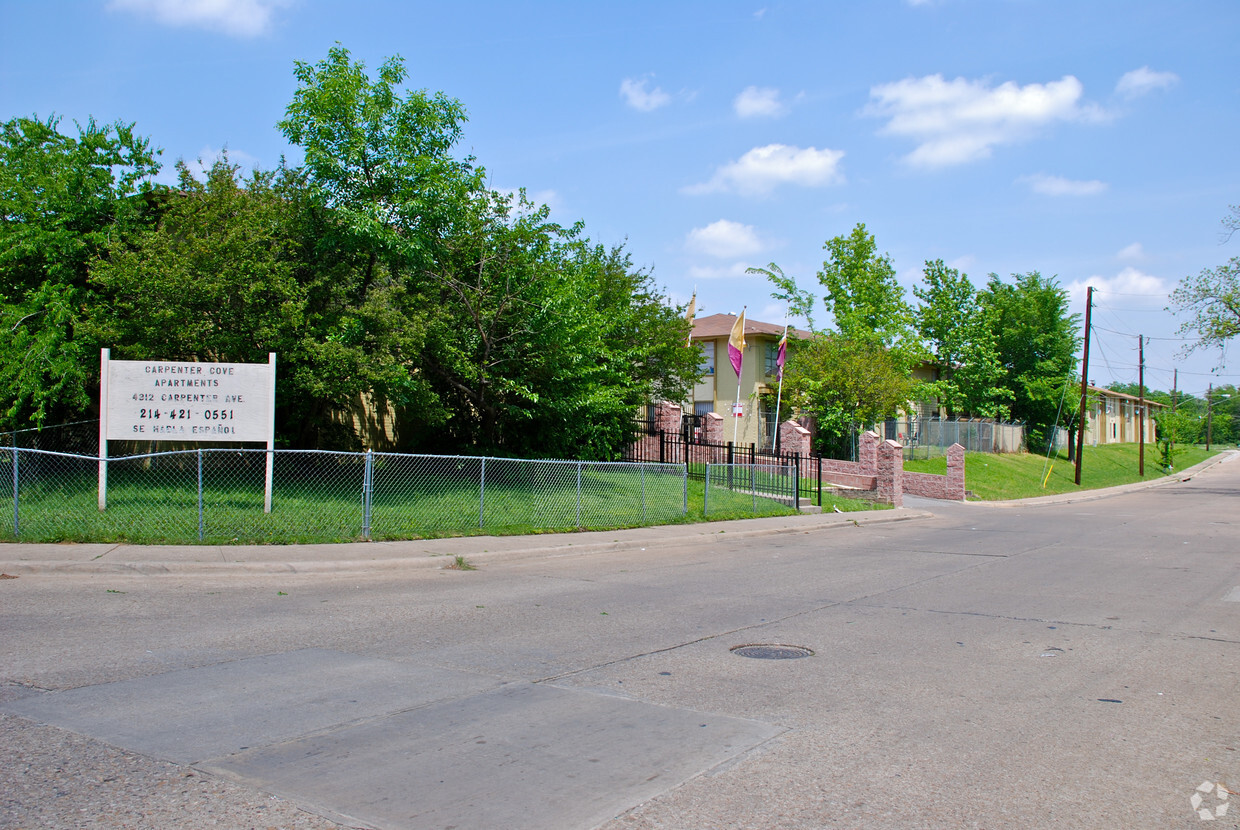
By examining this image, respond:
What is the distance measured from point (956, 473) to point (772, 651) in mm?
27614

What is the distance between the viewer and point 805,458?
88.1 feet

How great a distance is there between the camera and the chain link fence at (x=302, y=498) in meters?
12.9

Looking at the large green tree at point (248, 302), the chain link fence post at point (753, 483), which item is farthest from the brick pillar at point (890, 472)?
the large green tree at point (248, 302)

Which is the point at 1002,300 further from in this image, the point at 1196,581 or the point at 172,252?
the point at 172,252

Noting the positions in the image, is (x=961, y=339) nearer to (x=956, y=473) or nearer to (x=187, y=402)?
(x=956, y=473)

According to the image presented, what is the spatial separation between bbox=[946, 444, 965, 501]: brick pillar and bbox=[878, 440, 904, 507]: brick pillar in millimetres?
5581

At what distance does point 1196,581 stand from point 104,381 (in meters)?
17.0

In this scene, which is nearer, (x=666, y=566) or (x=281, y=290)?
(x=666, y=566)

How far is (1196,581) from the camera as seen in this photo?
12281 millimetres

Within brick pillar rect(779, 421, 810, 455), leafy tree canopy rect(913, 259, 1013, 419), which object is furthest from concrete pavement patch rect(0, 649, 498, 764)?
leafy tree canopy rect(913, 259, 1013, 419)

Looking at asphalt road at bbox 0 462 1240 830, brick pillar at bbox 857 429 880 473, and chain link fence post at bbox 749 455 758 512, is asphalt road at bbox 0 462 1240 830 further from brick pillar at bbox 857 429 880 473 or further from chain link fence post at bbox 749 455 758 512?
brick pillar at bbox 857 429 880 473

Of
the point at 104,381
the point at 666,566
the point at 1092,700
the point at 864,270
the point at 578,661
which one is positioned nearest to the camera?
the point at 1092,700

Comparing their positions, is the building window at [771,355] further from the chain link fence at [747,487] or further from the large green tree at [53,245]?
the large green tree at [53,245]

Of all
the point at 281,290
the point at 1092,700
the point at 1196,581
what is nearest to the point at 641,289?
the point at 281,290
